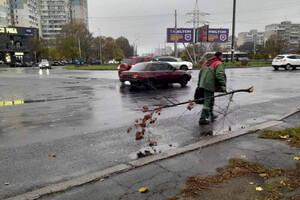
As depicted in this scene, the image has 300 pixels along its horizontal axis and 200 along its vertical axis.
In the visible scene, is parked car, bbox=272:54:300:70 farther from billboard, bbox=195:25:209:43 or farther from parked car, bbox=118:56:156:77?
parked car, bbox=118:56:156:77

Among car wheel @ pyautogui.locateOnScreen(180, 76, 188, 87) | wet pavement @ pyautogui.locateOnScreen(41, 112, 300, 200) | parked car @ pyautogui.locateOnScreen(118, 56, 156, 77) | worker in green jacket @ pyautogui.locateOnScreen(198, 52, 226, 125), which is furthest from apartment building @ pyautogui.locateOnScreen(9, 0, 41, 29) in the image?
wet pavement @ pyautogui.locateOnScreen(41, 112, 300, 200)

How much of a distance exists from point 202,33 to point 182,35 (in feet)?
20.3

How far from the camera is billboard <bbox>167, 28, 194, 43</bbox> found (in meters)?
47.0

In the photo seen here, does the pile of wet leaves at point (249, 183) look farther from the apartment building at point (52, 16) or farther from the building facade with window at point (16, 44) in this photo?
the apartment building at point (52, 16)

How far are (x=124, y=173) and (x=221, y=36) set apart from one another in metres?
48.5

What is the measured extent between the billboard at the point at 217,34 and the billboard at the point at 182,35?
132 inches

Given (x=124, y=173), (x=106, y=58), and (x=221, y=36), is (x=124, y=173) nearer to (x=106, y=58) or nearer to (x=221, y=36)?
(x=221, y=36)

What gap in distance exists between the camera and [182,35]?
48.1m

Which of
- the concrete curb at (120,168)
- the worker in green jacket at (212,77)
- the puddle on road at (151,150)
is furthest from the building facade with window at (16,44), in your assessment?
the concrete curb at (120,168)

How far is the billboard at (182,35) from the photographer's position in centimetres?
4703

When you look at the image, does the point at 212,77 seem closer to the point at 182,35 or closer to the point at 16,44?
the point at 182,35

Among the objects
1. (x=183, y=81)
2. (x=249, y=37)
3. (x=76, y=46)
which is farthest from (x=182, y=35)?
(x=249, y=37)

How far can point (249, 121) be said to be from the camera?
24.0 ft

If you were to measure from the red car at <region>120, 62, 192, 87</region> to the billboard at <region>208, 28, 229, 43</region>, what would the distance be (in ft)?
115
